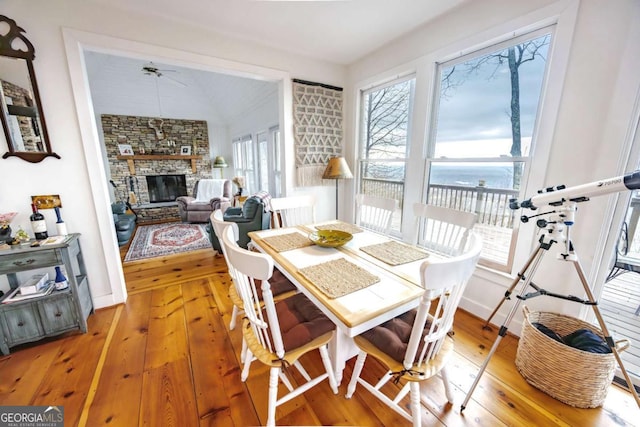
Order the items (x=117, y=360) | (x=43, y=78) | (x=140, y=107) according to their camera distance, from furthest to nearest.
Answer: (x=140, y=107), (x=43, y=78), (x=117, y=360)

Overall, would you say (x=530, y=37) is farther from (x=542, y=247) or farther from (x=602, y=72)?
(x=542, y=247)

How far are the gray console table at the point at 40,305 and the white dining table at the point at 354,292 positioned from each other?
139cm

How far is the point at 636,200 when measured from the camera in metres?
1.35

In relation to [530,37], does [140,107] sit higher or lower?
higher

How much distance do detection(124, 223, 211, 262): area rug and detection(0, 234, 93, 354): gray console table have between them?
153 centimetres

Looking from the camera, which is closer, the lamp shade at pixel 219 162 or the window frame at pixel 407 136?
the window frame at pixel 407 136

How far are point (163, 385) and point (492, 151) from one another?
2.78 metres

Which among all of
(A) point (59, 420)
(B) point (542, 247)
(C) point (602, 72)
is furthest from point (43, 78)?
(C) point (602, 72)

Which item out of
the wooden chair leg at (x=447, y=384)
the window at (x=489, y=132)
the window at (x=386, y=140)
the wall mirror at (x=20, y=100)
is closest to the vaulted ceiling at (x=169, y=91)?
the window at (x=386, y=140)

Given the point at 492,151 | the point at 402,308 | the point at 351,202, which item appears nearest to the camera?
the point at 402,308

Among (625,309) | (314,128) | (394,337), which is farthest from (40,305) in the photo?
(625,309)

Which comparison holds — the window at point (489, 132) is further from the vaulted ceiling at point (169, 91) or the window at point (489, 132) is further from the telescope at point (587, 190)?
the vaulted ceiling at point (169, 91)

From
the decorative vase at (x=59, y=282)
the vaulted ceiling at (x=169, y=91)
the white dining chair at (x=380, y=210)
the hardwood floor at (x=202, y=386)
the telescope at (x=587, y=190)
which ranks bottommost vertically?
the hardwood floor at (x=202, y=386)

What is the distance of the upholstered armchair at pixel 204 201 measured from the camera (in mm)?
5046
